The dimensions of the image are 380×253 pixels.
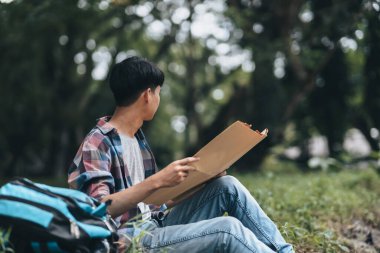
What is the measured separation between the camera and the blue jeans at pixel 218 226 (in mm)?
2992

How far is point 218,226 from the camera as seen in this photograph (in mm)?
3008

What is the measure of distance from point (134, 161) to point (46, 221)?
0.92m

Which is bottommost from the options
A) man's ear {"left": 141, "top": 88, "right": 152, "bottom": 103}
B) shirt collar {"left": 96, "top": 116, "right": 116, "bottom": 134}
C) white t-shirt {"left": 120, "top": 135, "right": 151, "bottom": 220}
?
white t-shirt {"left": 120, "top": 135, "right": 151, "bottom": 220}

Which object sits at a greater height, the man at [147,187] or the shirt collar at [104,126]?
the shirt collar at [104,126]

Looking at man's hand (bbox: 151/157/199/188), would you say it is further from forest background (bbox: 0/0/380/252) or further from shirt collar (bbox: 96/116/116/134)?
forest background (bbox: 0/0/380/252)

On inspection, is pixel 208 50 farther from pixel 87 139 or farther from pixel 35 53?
pixel 87 139

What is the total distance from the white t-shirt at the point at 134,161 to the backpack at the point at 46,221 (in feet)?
2.15

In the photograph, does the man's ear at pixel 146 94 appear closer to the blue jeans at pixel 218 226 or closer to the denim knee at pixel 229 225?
the blue jeans at pixel 218 226

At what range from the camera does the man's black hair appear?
3.25m

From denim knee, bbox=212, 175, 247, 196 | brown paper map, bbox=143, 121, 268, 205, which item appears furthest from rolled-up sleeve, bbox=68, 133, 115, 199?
denim knee, bbox=212, 175, 247, 196

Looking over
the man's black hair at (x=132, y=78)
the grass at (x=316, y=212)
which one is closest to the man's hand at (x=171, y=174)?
the man's black hair at (x=132, y=78)

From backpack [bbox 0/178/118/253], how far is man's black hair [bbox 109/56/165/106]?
79cm

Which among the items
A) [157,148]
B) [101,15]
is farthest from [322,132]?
[157,148]

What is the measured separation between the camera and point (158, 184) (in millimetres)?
2900
